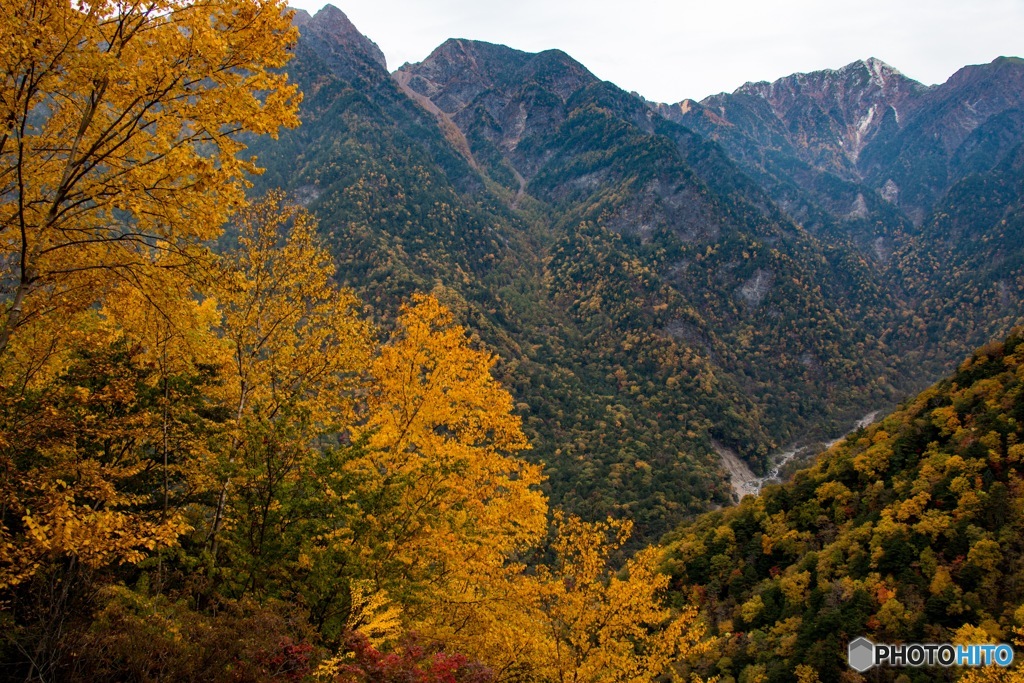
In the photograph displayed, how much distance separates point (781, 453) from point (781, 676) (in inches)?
5241

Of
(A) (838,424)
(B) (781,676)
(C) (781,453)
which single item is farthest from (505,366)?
(B) (781,676)

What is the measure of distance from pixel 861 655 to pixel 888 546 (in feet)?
26.3

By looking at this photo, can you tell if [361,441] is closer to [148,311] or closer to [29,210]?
[148,311]

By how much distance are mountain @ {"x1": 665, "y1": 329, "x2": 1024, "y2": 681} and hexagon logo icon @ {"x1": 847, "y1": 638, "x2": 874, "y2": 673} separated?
90cm

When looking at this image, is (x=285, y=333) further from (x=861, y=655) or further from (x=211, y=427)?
(x=861, y=655)

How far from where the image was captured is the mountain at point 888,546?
27672 millimetres

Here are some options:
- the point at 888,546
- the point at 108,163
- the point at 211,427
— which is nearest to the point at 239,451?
the point at 211,427

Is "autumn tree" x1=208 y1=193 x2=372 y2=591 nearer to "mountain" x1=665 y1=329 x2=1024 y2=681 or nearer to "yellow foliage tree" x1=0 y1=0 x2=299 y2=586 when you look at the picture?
"yellow foliage tree" x1=0 y1=0 x2=299 y2=586

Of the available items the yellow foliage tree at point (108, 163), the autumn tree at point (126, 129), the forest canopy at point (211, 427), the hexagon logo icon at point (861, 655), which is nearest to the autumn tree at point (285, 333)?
the forest canopy at point (211, 427)

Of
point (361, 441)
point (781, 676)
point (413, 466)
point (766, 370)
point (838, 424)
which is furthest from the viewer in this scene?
point (766, 370)

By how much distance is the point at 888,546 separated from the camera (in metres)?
32.4

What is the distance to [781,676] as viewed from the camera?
2925cm

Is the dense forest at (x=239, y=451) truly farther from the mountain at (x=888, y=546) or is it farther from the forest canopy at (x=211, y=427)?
the mountain at (x=888, y=546)

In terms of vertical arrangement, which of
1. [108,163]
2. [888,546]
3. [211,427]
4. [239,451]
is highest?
[108,163]
